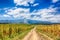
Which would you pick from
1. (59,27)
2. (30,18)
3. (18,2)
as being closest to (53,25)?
(59,27)

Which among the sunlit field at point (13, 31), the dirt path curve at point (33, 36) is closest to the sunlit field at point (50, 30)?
the dirt path curve at point (33, 36)

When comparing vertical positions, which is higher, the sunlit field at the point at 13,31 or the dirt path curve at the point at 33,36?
the sunlit field at the point at 13,31

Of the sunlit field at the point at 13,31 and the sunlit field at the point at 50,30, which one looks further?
the sunlit field at the point at 50,30

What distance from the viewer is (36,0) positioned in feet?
17.0

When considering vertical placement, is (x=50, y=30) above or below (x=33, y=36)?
above

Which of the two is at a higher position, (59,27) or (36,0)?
(36,0)

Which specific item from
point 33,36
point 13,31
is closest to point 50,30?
point 33,36

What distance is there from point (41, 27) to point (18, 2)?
31.6 inches

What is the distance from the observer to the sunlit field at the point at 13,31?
5.14 metres

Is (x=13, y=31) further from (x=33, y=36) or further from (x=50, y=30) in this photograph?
(x=50, y=30)

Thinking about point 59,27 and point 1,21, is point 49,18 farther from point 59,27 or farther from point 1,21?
point 1,21

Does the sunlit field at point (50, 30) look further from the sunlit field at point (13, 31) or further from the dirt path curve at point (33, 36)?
the sunlit field at point (13, 31)

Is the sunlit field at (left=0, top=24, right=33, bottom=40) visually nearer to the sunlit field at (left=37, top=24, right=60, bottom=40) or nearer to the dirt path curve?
the dirt path curve

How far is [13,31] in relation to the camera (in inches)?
204
